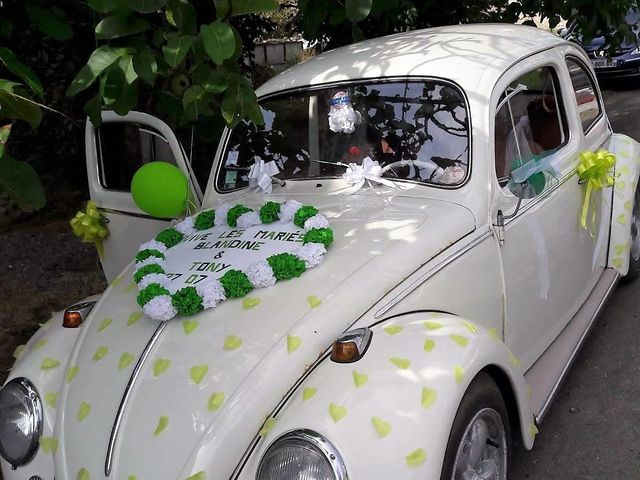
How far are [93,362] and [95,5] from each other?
1272 millimetres

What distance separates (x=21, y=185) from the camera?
216 cm

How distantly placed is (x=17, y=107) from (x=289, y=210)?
3.86 ft

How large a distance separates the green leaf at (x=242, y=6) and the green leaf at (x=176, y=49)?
154 mm

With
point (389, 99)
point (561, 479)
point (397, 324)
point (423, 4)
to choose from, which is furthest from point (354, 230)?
point (423, 4)

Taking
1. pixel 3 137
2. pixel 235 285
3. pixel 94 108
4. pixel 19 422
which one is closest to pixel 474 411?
pixel 235 285

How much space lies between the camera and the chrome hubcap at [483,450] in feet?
7.57

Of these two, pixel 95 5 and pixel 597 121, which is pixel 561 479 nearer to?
pixel 597 121

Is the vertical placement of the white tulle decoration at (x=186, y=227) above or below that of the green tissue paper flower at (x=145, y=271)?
above

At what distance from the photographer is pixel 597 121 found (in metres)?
4.28

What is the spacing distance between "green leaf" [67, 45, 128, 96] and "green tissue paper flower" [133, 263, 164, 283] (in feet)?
2.37

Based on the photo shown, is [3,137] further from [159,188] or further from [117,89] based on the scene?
[159,188]

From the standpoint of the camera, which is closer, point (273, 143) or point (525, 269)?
point (525, 269)

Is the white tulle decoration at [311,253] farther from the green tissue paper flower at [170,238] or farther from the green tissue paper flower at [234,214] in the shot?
the green tissue paper flower at [170,238]

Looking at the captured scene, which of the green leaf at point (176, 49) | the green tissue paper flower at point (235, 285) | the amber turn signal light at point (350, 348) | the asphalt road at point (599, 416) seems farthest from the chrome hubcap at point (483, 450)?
the green leaf at point (176, 49)
